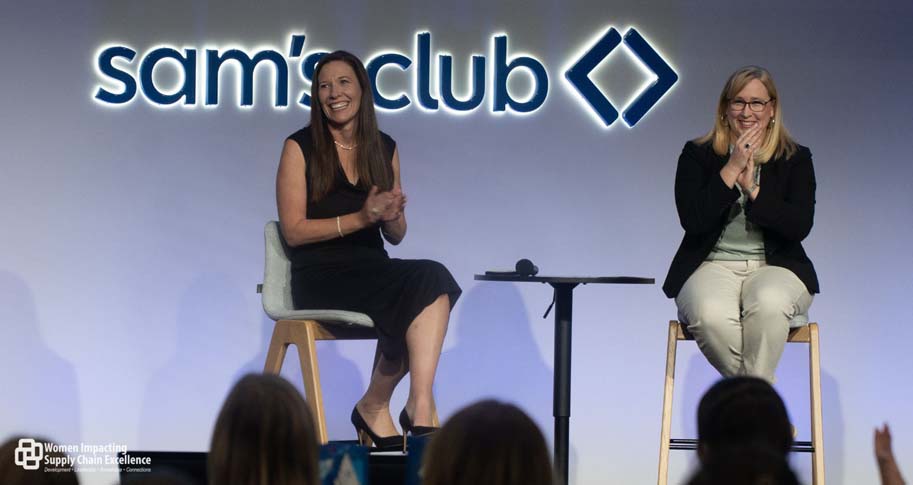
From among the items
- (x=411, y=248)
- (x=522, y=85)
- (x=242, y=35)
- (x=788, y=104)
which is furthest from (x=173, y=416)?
(x=788, y=104)

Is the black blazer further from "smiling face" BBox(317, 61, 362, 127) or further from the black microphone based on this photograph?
"smiling face" BBox(317, 61, 362, 127)

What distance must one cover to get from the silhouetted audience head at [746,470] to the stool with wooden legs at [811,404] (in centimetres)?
218

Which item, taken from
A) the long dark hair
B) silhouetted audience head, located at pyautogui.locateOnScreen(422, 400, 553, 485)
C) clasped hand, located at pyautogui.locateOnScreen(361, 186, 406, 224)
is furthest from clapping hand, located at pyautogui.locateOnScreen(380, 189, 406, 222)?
silhouetted audience head, located at pyautogui.locateOnScreen(422, 400, 553, 485)

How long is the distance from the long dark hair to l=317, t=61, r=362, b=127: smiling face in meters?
0.02

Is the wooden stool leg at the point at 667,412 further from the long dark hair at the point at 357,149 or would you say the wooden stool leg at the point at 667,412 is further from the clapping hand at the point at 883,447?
the clapping hand at the point at 883,447

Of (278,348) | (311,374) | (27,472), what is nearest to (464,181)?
(278,348)

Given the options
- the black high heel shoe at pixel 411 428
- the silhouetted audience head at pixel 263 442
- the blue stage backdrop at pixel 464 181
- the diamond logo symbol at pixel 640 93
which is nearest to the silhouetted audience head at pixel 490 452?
the silhouetted audience head at pixel 263 442

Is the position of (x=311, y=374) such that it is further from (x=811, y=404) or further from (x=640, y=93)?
(x=640, y=93)

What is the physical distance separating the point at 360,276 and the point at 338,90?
63 centimetres

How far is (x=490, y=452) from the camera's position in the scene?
1.58 metres

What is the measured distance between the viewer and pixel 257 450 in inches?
69.4

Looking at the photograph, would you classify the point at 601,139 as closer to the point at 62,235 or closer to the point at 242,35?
the point at 242,35

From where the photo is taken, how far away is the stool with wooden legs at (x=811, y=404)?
356cm

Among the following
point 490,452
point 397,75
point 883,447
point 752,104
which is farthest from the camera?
point 397,75
